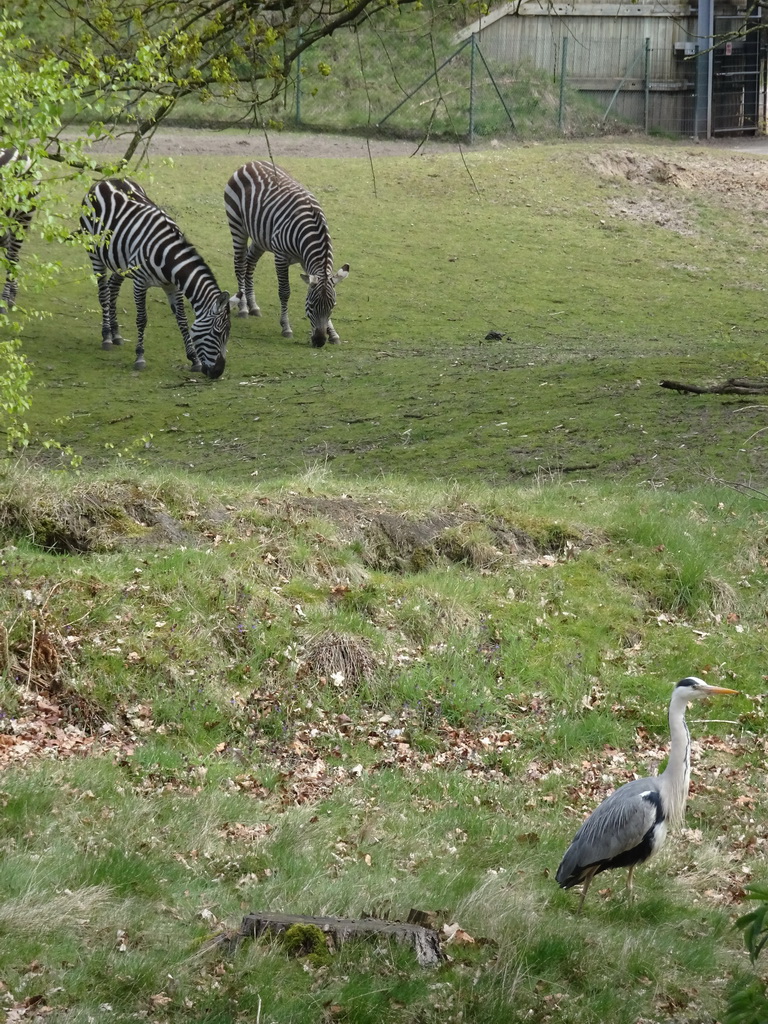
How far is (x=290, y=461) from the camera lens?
14.3m

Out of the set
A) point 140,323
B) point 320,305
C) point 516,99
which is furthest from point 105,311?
point 516,99

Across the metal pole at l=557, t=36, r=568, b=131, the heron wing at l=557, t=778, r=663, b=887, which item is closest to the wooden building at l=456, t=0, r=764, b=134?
the metal pole at l=557, t=36, r=568, b=131

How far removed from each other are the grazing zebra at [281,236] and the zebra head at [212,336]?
2.41 meters

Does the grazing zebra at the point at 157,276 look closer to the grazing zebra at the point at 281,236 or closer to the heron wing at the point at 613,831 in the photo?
the grazing zebra at the point at 281,236

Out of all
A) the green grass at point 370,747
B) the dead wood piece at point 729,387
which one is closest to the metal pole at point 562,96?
the dead wood piece at point 729,387

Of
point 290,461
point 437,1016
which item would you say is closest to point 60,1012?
point 437,1016

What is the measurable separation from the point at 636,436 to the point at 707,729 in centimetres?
531

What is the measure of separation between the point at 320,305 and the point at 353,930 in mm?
17188

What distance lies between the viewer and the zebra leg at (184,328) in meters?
19.7

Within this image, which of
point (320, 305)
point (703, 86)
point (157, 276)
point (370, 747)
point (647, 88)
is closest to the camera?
point (370, 747)

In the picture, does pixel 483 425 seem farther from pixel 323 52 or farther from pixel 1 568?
pixel 323 52

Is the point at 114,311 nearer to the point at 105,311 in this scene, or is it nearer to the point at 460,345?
the point at 105,311

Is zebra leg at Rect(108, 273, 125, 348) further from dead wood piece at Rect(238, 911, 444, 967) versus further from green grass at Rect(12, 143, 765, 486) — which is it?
dead wood piece at Rect(238, 911, 444, 967)

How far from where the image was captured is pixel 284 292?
22.5 metres
